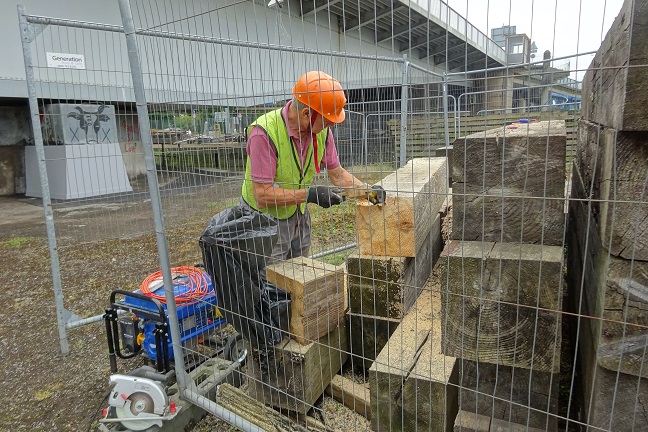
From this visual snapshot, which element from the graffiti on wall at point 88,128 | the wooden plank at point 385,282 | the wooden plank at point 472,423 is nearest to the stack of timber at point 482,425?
the wooden plank at point 472,423

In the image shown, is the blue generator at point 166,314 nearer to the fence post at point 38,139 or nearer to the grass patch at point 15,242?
the fence post at point 38,139

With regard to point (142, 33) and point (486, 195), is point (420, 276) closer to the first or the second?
point (486, 195)

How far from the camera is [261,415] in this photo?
8.44 feet

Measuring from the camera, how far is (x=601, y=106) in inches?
62.0

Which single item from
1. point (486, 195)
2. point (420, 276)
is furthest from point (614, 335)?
point (420, 276)

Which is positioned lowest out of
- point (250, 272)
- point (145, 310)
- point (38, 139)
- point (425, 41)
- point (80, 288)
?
point (80, 288)

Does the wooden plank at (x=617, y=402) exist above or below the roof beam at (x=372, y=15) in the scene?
below

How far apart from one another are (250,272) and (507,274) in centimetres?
150

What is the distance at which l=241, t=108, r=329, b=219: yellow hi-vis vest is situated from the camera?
2592mm

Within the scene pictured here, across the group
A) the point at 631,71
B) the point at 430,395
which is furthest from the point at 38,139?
the point at 631,71

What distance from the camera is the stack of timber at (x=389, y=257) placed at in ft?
7.86

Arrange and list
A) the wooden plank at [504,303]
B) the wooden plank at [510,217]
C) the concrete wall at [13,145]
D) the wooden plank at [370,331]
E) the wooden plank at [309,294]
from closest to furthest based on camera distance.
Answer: the wooden plank at [504,303], the wooden plank at [510,217], the wooden plank at [309,294], the wooden plank at [370,331], the concrete wall at [13,145]

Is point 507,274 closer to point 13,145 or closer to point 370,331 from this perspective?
point 370,331

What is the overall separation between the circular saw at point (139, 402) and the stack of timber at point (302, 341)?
558mm
